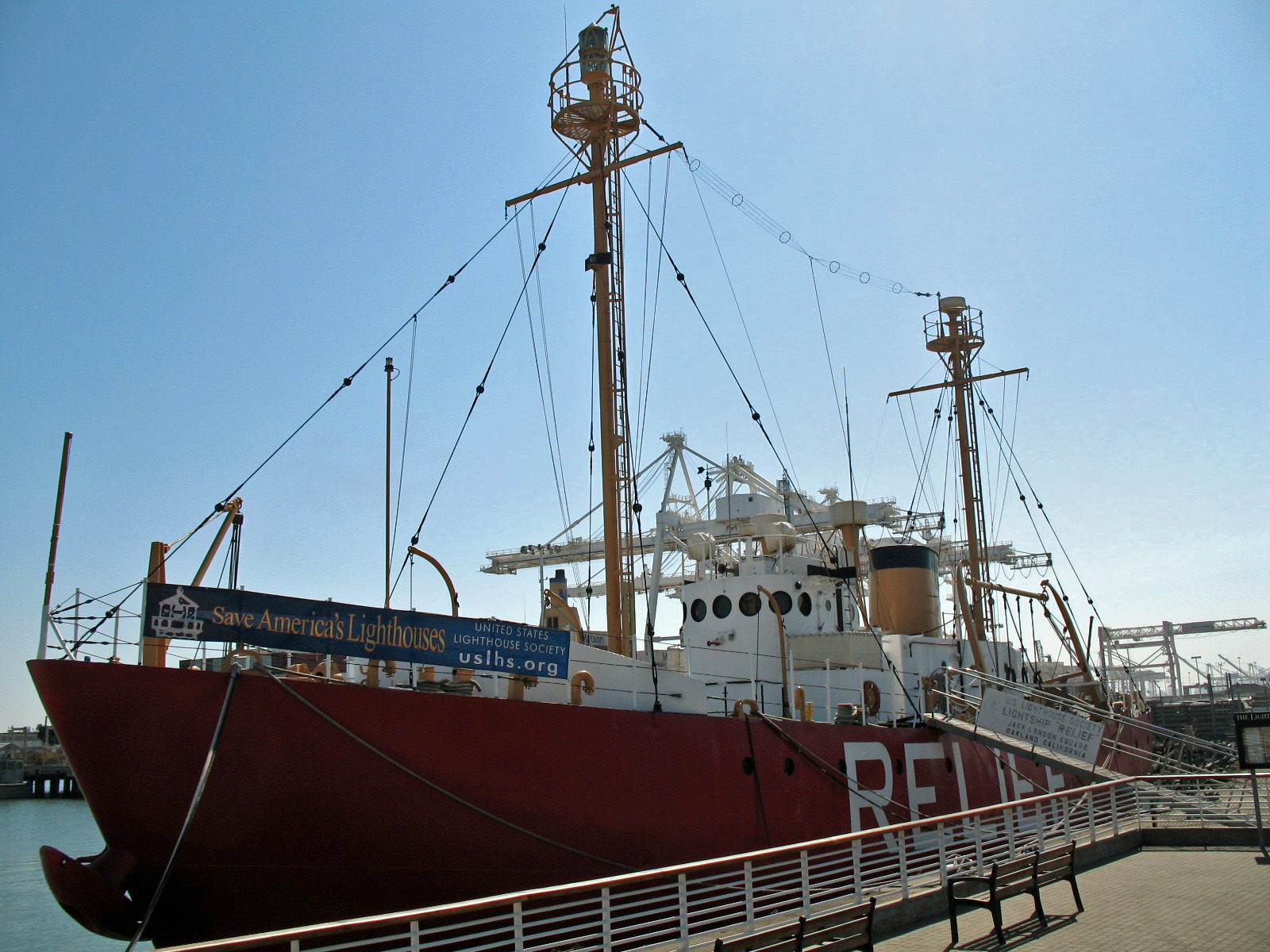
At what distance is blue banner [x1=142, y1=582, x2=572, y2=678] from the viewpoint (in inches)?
396

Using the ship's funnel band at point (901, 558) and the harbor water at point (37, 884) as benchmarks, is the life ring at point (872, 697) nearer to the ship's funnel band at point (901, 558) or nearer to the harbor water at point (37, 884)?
the ship's funnel band at point (901, 558)

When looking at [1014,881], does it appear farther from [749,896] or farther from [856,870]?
[749,896]

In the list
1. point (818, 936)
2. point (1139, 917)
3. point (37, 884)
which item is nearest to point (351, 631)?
point (818, 936)

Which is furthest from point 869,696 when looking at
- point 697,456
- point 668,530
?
point 697,456

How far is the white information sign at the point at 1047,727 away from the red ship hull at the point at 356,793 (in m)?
6.61

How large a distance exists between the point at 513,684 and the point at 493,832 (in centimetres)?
173

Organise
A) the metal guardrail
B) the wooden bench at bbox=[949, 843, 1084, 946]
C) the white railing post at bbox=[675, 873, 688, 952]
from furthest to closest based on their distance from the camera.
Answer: the wooden bench at bbox=[949, 843, 1084, 946], the white railing post at bbox=[675, 873, 688, 952], the metal guardrail

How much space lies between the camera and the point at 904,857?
426 inches

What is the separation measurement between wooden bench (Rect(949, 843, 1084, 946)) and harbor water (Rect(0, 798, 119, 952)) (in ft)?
38.6

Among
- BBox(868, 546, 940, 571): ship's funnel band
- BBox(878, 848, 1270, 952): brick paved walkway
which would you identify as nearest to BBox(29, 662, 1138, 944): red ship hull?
BBox(878, 848, 1270, 952): brick paved walkway

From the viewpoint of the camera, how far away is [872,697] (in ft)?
61.5

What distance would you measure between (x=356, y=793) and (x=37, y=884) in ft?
80.4

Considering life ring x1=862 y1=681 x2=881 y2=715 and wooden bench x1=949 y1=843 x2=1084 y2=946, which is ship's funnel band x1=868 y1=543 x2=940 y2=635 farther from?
wooden bench x1=949 y1=843 x2=1084 y2=946

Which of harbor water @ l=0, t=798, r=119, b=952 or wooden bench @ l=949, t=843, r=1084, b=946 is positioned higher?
wooden bench @ l=949, t=843, r=1084, b=946
